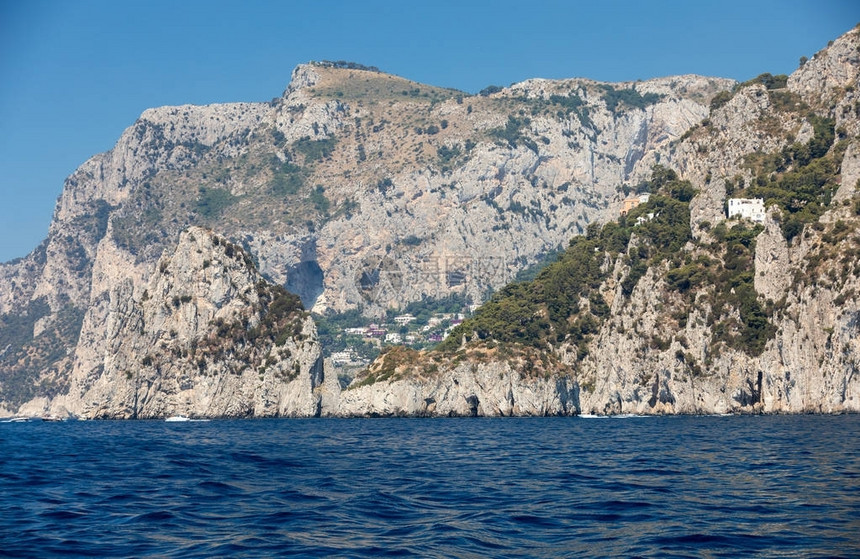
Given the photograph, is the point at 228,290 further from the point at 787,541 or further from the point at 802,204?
the point at 787,541

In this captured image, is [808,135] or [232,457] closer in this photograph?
[232,457]

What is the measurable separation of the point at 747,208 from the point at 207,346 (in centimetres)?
8846

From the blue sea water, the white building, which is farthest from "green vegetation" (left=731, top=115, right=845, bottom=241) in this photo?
the blue sea water

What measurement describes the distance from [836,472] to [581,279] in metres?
118

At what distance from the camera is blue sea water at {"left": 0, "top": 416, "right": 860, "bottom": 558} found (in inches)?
1037

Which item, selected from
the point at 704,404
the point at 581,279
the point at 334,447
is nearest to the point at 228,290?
the point at 581,279

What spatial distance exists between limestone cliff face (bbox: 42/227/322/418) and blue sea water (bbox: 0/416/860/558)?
3671 inches

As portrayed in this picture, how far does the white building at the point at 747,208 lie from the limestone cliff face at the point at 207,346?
67.9 meters

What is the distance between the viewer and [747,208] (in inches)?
5571

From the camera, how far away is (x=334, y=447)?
66125 mm

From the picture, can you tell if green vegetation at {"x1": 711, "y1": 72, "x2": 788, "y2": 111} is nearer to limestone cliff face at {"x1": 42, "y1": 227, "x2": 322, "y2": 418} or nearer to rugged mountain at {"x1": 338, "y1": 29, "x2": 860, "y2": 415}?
rugged mountain at {"x1": 338, "y1": 29, "x2": 860, "y2": 415}

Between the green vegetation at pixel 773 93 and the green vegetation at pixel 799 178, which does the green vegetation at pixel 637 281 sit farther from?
the green vegetation at pixel 773 93

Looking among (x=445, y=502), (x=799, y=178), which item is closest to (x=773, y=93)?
(x=799, y=178)

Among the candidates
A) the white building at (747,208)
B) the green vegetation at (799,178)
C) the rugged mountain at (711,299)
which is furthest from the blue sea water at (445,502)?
the white building at (747,208)
